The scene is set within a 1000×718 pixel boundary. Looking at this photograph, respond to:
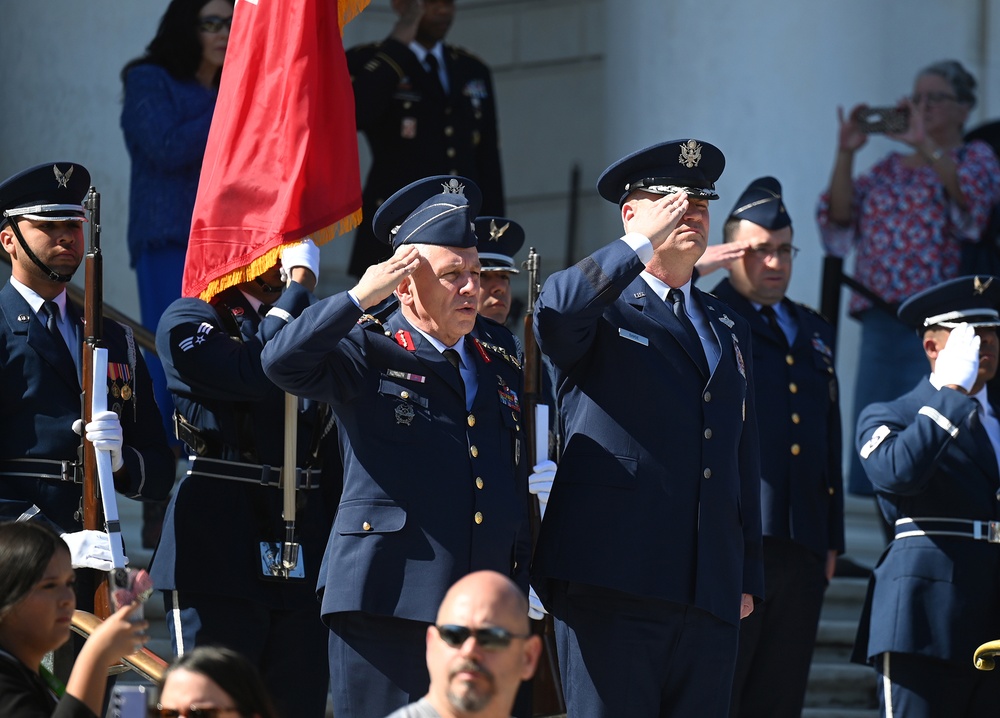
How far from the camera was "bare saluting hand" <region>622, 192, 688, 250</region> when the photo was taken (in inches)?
215

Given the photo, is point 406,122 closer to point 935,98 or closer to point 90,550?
point 935,98

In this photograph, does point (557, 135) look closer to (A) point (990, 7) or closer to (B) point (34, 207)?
(A) point (990, 7)

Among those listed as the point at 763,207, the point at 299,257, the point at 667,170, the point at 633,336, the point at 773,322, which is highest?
the point at 667,170

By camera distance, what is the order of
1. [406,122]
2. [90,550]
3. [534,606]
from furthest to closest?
1. [406,122]
2. [534,606]
3. [90,550]

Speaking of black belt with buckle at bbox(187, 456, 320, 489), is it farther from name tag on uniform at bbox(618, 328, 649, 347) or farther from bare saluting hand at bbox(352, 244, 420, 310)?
name tag on uniform at bbox(618, 328, 649, 347)

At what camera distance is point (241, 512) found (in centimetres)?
629

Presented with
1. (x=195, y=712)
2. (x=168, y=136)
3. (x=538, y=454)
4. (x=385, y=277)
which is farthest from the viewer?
(x=168, y=136)

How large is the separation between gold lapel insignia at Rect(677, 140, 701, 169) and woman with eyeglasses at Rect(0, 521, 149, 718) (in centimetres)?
202

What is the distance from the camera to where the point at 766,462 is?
7.19 meters

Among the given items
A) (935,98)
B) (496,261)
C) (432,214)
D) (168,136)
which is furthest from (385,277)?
(935,98)

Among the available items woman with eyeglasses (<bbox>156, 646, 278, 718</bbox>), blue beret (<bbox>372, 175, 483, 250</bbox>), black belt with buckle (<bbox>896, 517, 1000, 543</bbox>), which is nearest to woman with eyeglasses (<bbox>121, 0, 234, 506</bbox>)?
blue beret (<bbox>372, 175, 483, 250</bbox>)

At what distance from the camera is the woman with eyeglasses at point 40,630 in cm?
454

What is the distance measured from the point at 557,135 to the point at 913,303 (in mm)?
5109

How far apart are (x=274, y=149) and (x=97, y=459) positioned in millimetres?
1420
